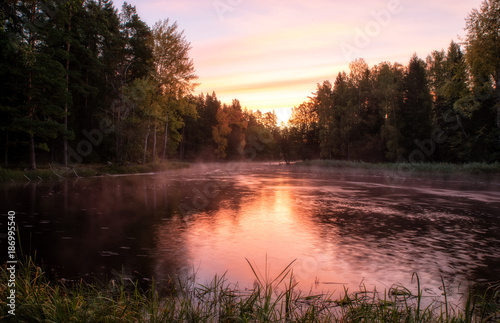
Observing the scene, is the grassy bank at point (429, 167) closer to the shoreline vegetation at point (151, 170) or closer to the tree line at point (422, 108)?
the shoreline vegetation at point (151, 170)

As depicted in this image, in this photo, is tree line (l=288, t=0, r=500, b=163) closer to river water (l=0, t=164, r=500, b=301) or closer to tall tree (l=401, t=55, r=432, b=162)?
tall tree (l=401, t=55, r=432, b=162)

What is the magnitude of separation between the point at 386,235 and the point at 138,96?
109ft

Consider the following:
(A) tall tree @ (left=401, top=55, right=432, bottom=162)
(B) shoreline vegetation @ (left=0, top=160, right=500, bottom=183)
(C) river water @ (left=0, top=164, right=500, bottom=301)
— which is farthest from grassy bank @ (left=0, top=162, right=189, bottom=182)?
(A) tall tree @ (left=401, top=55, right=432, bottom=162)

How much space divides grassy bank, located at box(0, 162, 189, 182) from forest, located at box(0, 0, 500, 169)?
5.68ft

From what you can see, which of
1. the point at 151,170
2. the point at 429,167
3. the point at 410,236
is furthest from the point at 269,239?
the point at 429,167

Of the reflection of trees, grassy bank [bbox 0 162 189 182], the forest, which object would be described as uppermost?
the forest

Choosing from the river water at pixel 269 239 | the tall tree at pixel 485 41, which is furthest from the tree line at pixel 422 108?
the river water at pixel 269 239

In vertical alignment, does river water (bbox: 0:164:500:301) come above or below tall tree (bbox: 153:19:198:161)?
below

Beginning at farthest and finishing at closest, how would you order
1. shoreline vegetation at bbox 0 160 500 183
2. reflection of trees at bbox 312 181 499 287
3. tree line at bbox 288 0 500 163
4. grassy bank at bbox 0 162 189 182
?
1. tree line at bbox 288 0 500 163
2. shoreline vegetation at bbox 0 160 500 183
3. grassy bank at bbox 0 162 189 182
4. reflection of trees at bbox 312 181 499 287

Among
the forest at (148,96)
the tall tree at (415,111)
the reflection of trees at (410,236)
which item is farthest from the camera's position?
the tall tree at (415,111)

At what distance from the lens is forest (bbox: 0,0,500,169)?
2716 centimetres

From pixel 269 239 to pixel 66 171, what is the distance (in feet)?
82.2

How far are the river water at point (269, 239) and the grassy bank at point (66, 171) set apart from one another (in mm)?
7586

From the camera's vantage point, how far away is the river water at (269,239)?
664 centimetres
